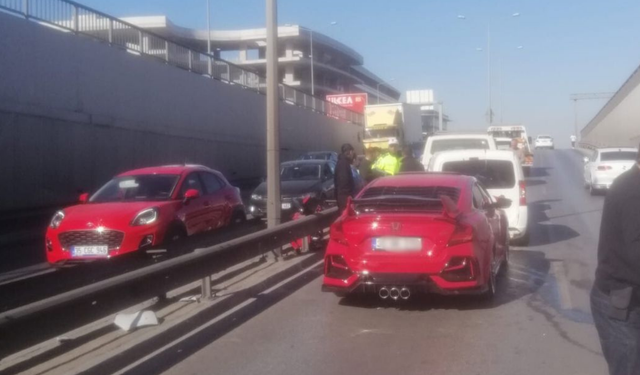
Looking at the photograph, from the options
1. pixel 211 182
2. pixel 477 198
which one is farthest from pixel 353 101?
pixel 477 198

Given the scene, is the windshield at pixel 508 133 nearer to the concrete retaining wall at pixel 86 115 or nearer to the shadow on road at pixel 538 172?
the shadow on road at pixel 538 172

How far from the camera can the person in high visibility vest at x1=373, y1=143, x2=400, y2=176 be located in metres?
19.1

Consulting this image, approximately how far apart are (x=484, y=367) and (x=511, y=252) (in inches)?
310

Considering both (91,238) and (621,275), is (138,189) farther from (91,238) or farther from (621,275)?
(621,275)

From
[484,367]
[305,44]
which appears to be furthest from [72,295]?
[305,44]

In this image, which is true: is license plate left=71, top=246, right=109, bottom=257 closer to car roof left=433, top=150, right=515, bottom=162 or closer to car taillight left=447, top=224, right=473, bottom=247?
car taillight left=447, top=224, right=473, bottom=247

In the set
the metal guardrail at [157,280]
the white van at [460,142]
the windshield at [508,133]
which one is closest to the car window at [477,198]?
the metal guardrail at [157,280]

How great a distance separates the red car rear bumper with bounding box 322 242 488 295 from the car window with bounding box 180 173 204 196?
17.2 feet

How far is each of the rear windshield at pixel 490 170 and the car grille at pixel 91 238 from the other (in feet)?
19.2

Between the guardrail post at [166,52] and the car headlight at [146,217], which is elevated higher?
the guardrail post at [166,52]

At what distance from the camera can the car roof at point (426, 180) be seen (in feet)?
35.3

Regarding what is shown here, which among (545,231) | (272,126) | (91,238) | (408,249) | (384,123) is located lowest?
(545,231)

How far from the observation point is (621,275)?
4.61 metres

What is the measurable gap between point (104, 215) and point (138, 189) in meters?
1.52
